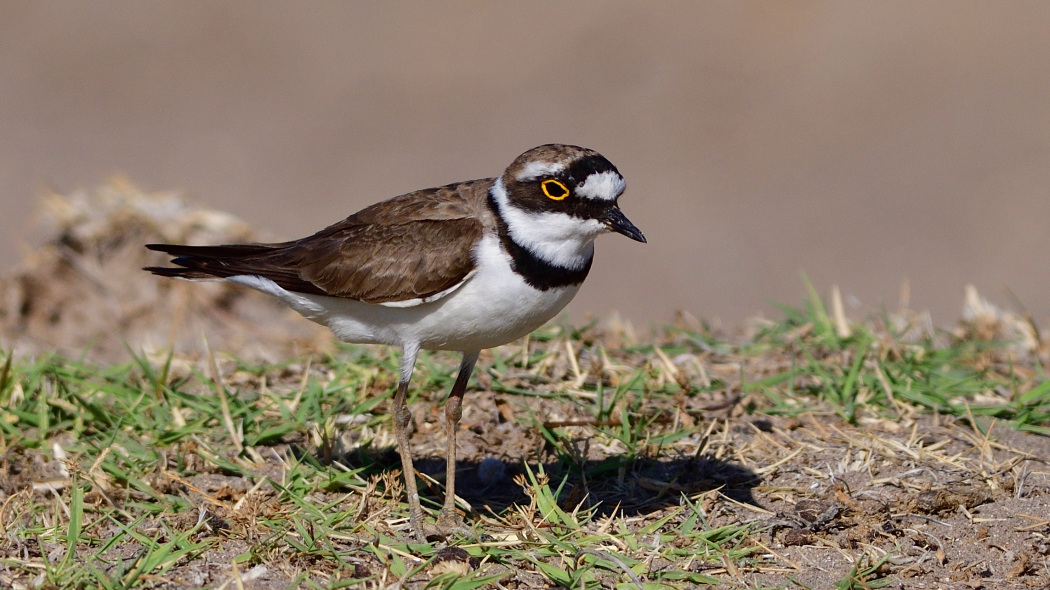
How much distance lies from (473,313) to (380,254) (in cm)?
58

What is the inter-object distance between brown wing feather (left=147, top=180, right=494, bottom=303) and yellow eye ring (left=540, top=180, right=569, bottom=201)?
0.30 metres

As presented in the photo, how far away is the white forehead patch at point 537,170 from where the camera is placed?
4.86 m

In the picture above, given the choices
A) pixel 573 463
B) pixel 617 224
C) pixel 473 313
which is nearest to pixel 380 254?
pixel 473 313

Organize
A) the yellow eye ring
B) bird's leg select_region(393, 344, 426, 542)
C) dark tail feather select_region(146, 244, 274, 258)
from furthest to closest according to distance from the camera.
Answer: dark tail feather select_region(146, 244, 274, 258), bird's leg select_region(393, 344, 426, 542), the yellow eye ring

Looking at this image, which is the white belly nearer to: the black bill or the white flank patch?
the white flank patch

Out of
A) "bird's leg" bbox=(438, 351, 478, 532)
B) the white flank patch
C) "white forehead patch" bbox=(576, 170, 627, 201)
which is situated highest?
"white forehead patch" bbox=(576, 170, 627, 201)

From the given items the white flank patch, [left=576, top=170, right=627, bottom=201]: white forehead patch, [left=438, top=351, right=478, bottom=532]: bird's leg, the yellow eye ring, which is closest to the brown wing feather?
the white flank patch

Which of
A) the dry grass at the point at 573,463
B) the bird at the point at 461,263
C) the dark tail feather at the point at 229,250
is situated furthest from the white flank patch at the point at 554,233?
the dark tail feather at the point at 229,250

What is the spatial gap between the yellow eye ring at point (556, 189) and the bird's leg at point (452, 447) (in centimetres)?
91

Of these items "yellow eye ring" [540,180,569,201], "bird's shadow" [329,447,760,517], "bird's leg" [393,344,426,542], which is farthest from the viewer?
"bird's shadow" [329,447,760,517]

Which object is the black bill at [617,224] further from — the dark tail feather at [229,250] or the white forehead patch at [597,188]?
the dark tail feather at [229,250]

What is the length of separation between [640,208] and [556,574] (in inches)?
336

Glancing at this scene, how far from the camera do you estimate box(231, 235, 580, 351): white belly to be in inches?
186

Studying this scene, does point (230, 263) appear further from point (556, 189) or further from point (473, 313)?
point (556, 189)
